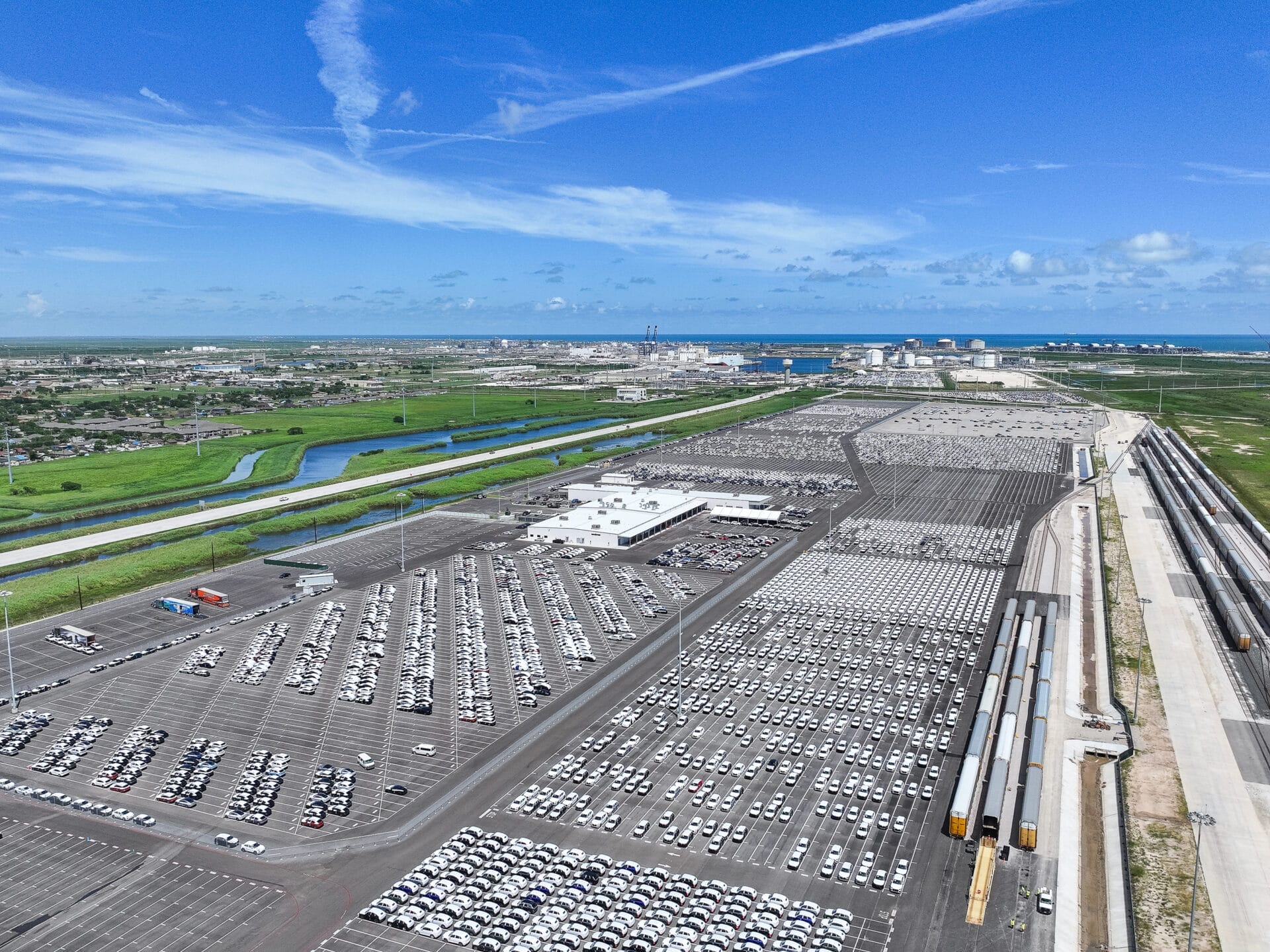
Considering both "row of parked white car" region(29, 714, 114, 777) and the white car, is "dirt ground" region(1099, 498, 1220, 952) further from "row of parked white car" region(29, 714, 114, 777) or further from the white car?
"row of parked white car" region(29, 714, 114, 777)

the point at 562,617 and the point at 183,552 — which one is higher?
the point at 183,552

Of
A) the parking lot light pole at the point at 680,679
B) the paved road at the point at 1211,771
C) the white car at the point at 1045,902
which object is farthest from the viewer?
the parking lot light pole at the point at 680,679

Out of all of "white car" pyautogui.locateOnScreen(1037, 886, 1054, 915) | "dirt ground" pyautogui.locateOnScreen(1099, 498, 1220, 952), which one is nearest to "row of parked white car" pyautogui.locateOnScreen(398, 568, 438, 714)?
"white car" pyautogui.locateOnScreen(1037, 886, 1054, 915)

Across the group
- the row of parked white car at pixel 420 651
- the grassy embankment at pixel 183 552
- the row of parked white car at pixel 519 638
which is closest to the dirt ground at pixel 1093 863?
the row of parked white car at pixel 519 638

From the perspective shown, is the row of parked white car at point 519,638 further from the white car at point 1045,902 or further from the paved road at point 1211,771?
the paved road at point 1211,771

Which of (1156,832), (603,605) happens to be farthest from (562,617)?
(1156,832)

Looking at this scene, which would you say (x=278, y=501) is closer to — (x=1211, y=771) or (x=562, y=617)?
(x=562, y=617)

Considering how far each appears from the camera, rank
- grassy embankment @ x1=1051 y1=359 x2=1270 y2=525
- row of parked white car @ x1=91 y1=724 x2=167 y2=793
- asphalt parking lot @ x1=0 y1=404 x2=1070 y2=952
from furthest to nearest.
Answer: grassy embankment @ x1=1051 y1=359 x2=1270 y2=525 < row of parked white car @ x1=91 y1=724 x2=167 y2=793 < asphalt parking lot @ x1=0 y1=404 x2=1070 y2=952
